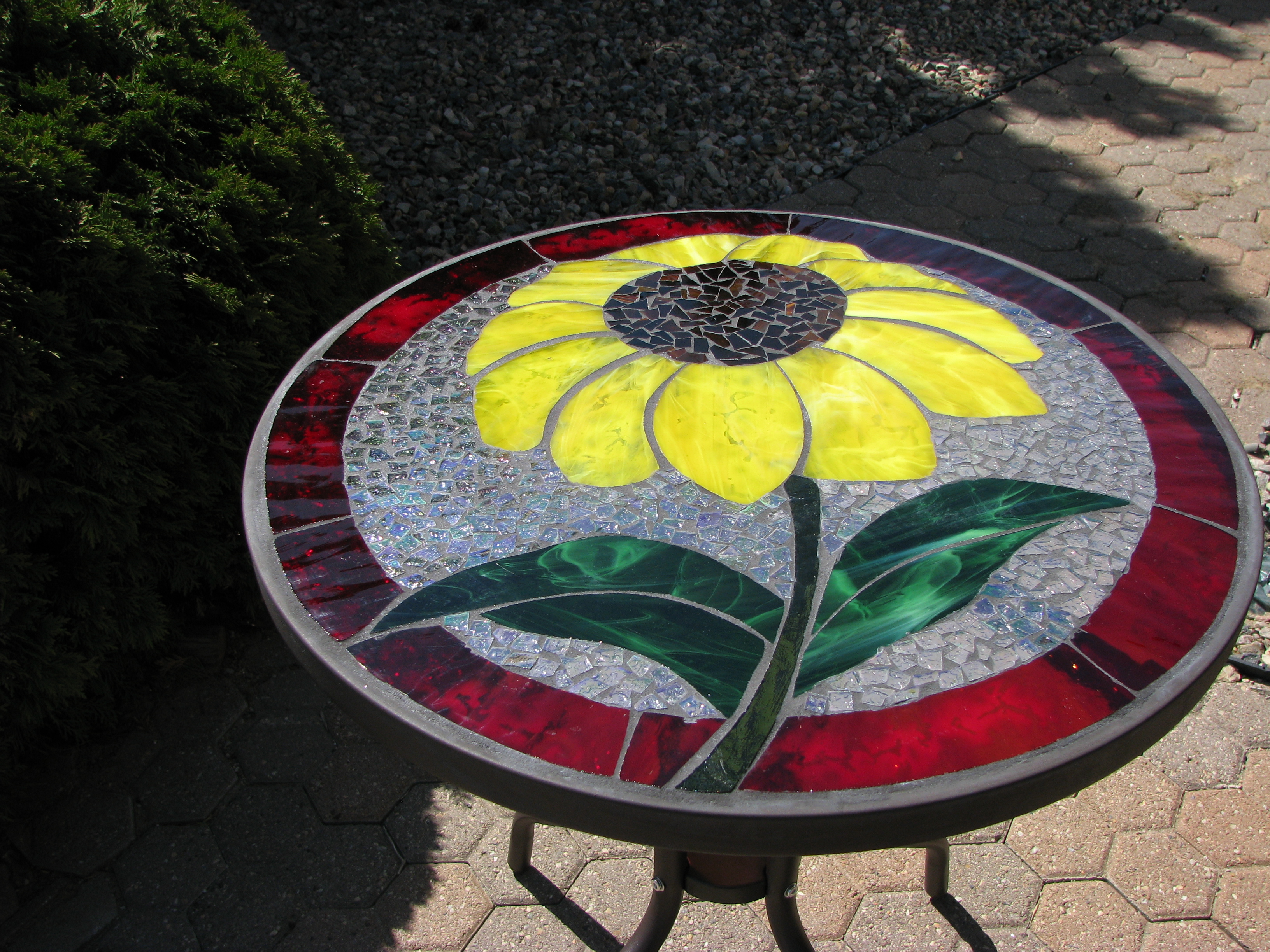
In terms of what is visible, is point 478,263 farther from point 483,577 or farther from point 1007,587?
point 1007,587

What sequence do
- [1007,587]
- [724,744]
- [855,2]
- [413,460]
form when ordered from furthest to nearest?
[855,2] → [413,460] → [1007,587] → [724,744]

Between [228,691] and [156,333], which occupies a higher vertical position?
[156,333]

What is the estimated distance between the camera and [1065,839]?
199cm

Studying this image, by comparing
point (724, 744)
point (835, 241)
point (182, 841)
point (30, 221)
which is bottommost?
point (182, 841)

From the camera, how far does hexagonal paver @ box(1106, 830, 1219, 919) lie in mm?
1853

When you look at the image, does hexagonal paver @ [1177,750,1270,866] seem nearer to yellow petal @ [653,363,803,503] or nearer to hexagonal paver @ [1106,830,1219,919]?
hexagonal paver @ [1106,830,1219,919]

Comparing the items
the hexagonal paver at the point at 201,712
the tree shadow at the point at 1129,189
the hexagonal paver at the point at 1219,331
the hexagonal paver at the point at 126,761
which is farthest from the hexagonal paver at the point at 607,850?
the hexagonal paver at the point at 1219,331

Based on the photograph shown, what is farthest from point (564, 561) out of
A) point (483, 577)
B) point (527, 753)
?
point (527, 753)

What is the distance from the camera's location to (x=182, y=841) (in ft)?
6.68

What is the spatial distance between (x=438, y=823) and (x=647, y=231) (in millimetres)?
1375

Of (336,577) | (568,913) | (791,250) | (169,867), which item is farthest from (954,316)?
(169,867)

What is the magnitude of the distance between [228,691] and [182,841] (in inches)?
17.2

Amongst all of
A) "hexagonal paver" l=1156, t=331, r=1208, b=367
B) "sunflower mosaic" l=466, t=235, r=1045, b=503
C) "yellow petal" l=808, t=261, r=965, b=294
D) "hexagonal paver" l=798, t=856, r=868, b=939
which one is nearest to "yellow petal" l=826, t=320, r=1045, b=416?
"sunflower mosaic" l=466, t=235, r=1045, b=503

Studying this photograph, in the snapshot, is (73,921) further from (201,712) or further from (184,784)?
(201,712)
